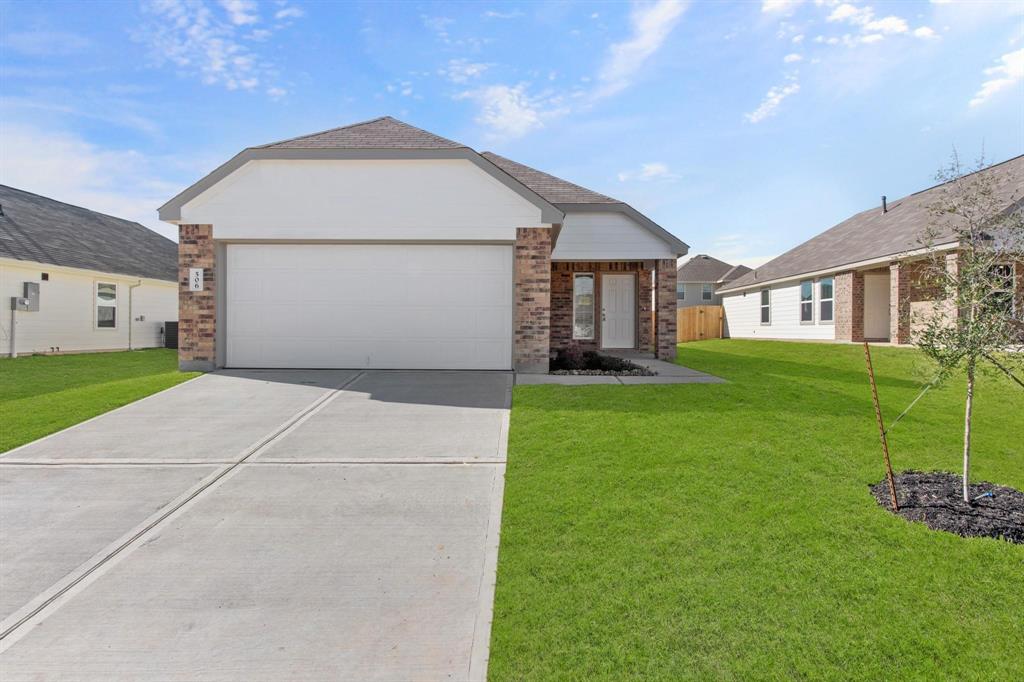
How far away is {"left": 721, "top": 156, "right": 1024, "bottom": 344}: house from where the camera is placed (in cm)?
1616

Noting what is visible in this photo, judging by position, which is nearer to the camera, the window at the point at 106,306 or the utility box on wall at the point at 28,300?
the utility box on wall at the point at 28,300

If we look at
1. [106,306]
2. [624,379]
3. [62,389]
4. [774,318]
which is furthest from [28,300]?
[774,318]

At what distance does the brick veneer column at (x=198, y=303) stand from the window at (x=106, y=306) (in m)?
11.5

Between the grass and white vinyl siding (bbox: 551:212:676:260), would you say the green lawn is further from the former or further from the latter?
white vinyl siding (bbox: 551:212:676:260)

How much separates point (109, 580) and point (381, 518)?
1.76 m

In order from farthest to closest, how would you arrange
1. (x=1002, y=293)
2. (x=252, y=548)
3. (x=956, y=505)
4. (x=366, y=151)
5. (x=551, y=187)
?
(x=551, y=187)
(x=366, y=151)
(x=1002, y=293)
(x=956, y=505)
(x=252, y=548)

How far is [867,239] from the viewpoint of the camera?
18.9 meters

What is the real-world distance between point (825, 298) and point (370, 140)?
1802 cm

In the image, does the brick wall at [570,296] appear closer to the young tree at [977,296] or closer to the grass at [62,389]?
the grass at [62,389]

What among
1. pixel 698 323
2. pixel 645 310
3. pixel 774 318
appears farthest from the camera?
pixel 698 323

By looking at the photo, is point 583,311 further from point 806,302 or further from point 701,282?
point 701,282

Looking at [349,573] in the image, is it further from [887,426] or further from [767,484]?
[887,426]

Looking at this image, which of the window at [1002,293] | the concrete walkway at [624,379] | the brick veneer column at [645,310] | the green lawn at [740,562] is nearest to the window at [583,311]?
the brick veneer column at [645,310]

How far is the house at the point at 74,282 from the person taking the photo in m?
15.4
